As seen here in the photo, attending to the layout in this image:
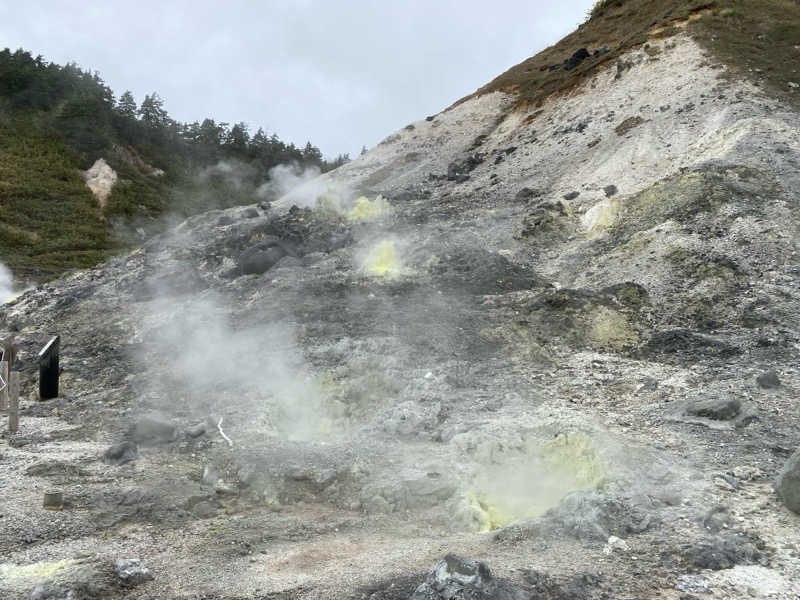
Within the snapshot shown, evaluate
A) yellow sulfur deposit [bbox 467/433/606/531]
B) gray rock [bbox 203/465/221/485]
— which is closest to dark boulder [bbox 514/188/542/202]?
yellow sulfur deposit [bbox 467/433/606/531]

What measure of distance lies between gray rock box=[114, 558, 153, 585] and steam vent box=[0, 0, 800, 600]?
0.08ft

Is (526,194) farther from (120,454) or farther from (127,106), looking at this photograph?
(127,106)

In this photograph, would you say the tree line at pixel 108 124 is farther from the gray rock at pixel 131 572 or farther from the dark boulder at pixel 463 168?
the gray rock at pixel 131 572

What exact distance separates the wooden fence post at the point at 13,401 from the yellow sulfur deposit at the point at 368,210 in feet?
32.5

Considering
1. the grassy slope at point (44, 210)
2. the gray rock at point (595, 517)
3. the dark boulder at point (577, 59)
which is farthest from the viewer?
the grassy slope at point (44, 210)

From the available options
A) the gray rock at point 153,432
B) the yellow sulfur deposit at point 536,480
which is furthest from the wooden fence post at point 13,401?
the yellow sulfur deposit at point 536,480

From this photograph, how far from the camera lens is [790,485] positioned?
5.46m

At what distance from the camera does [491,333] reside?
35.1 feet

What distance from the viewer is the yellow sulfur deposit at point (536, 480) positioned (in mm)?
6363

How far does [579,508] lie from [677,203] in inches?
378

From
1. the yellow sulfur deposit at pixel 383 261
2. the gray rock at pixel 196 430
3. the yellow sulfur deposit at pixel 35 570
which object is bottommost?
the yellow sulfur deposit at pixel 35 570

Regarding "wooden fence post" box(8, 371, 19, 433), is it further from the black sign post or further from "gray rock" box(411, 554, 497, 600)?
"gray rock" box(411, 554, 497, 600)

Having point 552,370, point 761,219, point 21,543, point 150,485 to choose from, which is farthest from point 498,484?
point 761,219

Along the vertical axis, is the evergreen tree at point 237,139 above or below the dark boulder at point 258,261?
above
